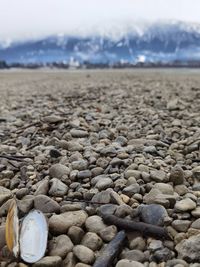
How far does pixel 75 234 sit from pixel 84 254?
24 cm

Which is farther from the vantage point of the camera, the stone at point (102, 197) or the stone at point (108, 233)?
the stone at point (102, 197)

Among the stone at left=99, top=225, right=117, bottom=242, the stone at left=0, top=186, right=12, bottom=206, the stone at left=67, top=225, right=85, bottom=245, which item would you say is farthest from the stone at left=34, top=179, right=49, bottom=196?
the stone at left=99, top=225, right=117, bottom=242

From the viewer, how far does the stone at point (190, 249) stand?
10.3ft

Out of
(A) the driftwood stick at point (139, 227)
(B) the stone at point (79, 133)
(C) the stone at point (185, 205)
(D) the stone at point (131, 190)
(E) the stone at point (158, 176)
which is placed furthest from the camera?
(B) the stone at point (79, 133)

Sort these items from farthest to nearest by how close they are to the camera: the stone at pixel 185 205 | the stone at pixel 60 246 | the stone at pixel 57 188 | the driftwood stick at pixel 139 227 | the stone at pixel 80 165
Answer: the stone at pixel 80 165
the stone at pixel 57 188
the stone at pixel 185 205
the driftwood stick at pixel 139 227
the stone at pixel 60 246

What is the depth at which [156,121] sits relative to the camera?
24.4ft

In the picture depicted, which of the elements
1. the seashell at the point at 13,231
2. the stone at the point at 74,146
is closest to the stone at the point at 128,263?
the seashell at the point at 13,231

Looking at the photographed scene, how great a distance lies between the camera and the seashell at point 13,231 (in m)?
3.35

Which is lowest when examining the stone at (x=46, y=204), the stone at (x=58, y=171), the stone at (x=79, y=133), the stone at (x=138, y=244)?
the stone at (x=138, y=244)

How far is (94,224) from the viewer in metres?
3.62

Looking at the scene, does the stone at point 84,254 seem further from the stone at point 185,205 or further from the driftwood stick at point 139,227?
the stone at point 185,205

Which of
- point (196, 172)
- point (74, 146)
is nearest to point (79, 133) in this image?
point (74, 146)

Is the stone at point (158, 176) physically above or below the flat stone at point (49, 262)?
above

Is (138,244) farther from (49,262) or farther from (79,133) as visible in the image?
(79,133)
